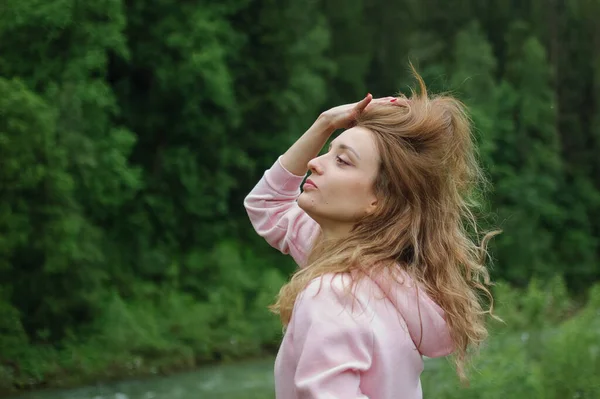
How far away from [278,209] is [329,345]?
737 millimetres

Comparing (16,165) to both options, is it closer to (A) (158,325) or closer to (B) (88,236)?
(B) (88,236)

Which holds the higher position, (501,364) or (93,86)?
(93,86)

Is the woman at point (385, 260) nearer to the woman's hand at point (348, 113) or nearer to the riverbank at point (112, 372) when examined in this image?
the woman's hand at point (348, 113)

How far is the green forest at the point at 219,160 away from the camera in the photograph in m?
12.5

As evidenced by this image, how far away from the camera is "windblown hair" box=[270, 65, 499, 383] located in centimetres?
212

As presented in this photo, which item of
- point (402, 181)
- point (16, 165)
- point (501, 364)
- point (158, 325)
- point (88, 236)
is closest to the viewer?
point (402, 181)

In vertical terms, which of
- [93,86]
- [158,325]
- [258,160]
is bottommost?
[158,325]

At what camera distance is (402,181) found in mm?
2166

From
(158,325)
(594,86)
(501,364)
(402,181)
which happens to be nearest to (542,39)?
(594,86)

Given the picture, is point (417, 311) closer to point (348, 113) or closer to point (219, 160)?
point (348, 113)

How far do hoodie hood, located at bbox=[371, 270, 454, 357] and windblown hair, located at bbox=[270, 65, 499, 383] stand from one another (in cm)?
2

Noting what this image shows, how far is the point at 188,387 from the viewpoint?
13039mm

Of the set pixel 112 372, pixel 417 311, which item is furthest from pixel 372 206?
pixel 112 372

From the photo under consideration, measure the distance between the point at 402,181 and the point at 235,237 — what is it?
1681 cm
